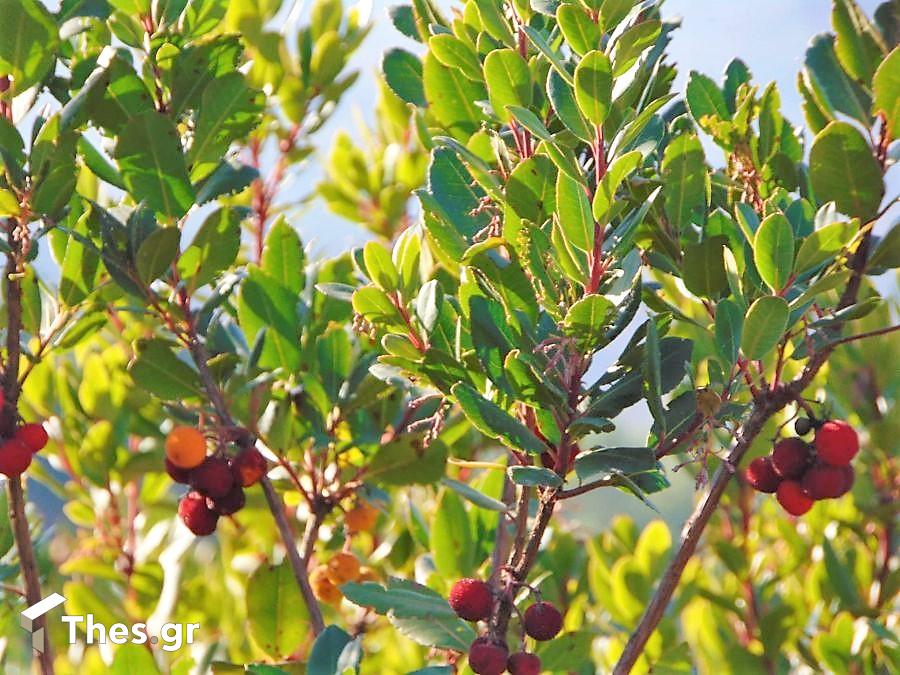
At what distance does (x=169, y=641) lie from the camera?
1765mm

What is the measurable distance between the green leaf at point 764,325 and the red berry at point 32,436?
86 cm

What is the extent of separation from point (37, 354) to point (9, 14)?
450 mm

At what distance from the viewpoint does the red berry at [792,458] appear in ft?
4.29

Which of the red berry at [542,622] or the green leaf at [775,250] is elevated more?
the green leaf at [775,250]

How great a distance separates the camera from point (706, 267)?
1220mm

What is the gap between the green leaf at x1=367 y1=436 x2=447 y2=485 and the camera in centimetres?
151

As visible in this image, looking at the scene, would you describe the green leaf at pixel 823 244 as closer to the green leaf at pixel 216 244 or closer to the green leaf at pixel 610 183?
the green leaf at pixel 610 183

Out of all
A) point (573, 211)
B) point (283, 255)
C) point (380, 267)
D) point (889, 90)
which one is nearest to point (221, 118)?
point (283, 255)

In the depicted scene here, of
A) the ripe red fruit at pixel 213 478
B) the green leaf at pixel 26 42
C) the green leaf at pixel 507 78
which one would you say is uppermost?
the green leaf at pixel 26 42

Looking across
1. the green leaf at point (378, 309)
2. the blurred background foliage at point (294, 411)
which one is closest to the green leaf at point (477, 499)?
the blurred background foliage at point (294, 411)

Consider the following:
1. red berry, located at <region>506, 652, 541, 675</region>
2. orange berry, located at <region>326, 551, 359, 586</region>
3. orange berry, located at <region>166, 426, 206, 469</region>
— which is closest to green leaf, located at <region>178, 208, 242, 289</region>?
orange berry, located at <region>166, 426, 206, 469</region>

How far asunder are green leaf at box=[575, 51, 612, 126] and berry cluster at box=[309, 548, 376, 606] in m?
0.86

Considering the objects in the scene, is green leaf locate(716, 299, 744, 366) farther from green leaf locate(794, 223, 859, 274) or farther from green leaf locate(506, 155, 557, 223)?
green leaf locate(506, 155, 557, 223)

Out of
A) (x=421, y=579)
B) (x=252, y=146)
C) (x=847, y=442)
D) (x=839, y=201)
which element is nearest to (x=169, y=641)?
(x=421, y=579)
